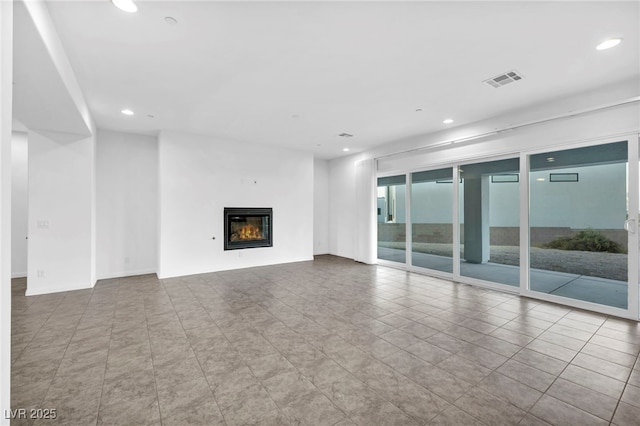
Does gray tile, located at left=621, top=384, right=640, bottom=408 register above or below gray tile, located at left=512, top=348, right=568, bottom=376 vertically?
below

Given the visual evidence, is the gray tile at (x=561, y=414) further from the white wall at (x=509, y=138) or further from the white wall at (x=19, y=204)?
the white wall at (x=19, y=204)

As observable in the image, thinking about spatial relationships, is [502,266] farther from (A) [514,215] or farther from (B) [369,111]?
(B) [369,111]

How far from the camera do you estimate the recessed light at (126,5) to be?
2.22 m

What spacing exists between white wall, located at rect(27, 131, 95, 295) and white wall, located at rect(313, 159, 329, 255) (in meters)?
5.35

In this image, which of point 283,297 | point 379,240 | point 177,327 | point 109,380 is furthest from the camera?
point 379,240

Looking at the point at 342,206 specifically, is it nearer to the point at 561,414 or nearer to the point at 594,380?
the point at 594,380

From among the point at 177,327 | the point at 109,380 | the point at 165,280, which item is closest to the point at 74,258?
the point at 165,280

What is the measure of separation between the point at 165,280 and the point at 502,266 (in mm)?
6913

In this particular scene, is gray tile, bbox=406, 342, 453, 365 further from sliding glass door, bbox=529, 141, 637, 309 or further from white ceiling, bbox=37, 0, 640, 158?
white ceiling, bbox=37, 0, 640, 158

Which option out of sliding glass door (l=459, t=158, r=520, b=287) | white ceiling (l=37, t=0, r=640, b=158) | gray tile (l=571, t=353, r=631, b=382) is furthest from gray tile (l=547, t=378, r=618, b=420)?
white ceiling (l=37, t=0, r=640, b=158)

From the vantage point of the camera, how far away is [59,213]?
4801mm

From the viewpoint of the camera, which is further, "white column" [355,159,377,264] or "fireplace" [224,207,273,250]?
"white column" [355,159,377,264]

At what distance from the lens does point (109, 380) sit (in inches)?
91.9

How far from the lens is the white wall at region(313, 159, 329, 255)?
8625mm
